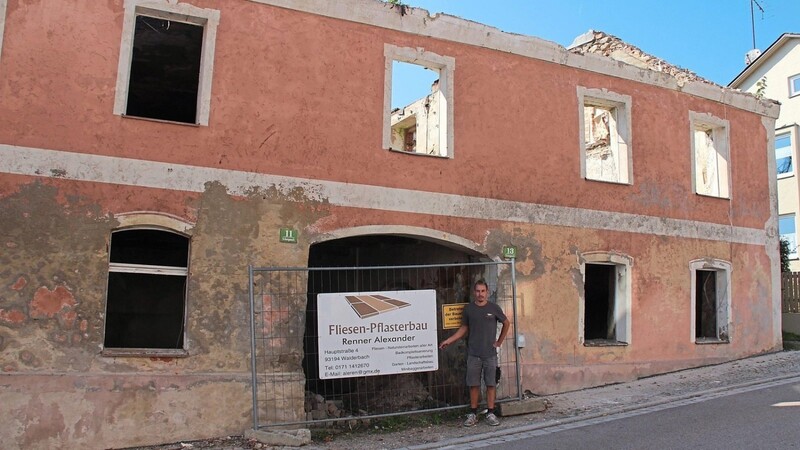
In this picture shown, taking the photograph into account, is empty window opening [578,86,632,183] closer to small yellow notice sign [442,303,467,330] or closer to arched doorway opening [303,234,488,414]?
arched doorway opening [303,234,488,414]

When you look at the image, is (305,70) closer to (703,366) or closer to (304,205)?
(304,205)

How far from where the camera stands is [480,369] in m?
8.71

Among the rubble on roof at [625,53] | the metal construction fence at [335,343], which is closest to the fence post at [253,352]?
the metal construction fence at [335,343]

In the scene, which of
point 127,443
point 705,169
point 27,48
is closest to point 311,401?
point 127,443

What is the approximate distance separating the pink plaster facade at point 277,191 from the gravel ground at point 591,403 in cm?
34

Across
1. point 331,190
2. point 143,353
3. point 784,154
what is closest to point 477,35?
point 331,190

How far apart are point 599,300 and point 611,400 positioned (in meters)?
2.97

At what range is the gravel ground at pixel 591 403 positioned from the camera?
312 inches

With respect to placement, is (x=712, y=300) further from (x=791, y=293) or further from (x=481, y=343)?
(x=481, y=343)

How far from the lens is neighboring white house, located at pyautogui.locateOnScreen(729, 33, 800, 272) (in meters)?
22.8

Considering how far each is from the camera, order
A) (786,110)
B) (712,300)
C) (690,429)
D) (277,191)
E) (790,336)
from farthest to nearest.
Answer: (786,110) < (790,336) < (712,300) < (277,191) < (690,429)

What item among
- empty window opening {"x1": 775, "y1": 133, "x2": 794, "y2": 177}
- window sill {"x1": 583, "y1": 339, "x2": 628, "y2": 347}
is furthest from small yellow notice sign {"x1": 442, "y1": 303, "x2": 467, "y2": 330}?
empty window opening {"x1": 775, "y1": 133, "x2": 794, "y2": 177}

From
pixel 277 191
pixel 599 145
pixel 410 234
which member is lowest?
pixel 410 234

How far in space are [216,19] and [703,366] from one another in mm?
10827
